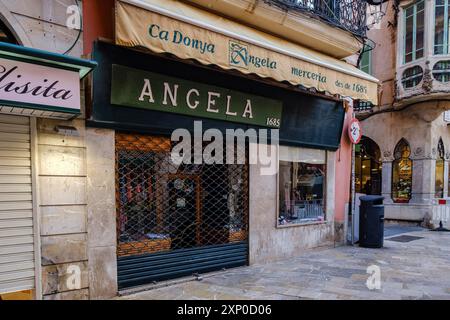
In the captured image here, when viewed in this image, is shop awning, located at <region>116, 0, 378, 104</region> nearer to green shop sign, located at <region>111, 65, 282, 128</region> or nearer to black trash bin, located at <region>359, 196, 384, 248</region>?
green shop sign, located at <region>111, 65, 282, 128</region>

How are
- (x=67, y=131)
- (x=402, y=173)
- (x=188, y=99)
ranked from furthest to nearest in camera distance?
(x=402, y=173) → (x=188, y=99) → (x=67, y=131)

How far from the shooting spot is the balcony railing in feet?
21.7

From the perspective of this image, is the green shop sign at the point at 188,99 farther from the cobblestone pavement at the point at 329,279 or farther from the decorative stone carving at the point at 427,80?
the decorative stone carving at the point at 427,80

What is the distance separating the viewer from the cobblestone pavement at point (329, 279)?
180 inches

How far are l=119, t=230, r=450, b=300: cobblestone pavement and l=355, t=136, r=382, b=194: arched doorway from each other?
7.08m

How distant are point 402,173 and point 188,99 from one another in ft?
35.4

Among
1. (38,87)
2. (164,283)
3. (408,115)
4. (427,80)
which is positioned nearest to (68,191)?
(38,87)

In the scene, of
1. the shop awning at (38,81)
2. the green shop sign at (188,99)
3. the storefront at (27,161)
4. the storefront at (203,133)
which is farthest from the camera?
the green shop sign at (188,99)

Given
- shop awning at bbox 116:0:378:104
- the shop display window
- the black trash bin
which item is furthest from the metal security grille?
the shop display window

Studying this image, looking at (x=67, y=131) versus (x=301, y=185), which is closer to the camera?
(x=67, y=131)

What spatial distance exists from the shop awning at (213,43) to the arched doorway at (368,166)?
8.82 meters

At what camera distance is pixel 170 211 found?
537 cm

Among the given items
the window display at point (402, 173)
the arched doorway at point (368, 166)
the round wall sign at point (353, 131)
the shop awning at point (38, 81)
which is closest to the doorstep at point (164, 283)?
the shop awning at point (38, 81)

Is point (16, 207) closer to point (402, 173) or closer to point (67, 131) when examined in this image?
point (67, 131)
